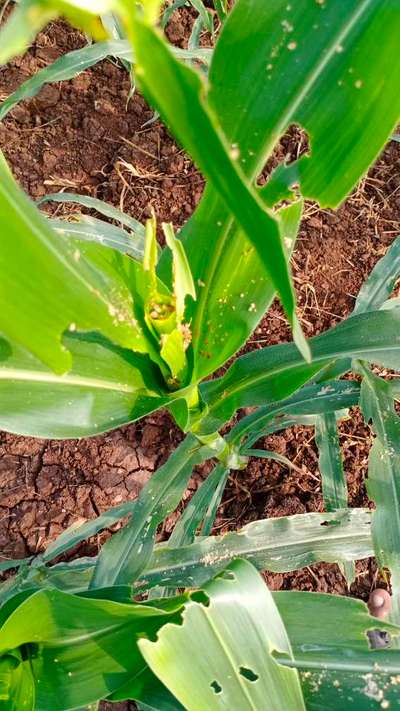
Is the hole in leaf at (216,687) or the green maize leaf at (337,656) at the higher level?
the hole in leaf at (216,687)

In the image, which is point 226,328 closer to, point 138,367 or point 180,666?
point 138,367

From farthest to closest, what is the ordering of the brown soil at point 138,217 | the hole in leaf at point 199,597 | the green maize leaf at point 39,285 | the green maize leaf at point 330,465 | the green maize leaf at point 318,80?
the brown soil at point 138,217 < the green maize leaf at point 330,465 < the hole in leaf at point 199,597 < the green maize leaf at point 318,80 < the green maize leaf at point 39,285

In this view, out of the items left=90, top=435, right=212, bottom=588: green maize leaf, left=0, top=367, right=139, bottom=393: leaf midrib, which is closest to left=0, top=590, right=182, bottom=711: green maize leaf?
left=90, top=435, right=212, bottom=588: green maize leaf

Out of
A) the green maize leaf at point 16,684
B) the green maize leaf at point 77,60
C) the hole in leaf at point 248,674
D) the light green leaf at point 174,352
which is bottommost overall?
the hole in leaf at point 248,674

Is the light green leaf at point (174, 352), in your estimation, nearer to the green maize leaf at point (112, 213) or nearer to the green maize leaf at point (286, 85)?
the green maize leaf at point (286, 85)

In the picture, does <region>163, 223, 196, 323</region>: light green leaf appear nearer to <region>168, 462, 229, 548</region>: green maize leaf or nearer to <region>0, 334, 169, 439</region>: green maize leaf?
<region>0, 334, 169, 439</region>: green maize leaf

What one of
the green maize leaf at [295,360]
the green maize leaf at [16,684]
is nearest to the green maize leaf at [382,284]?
the green maize leaf at [295,360]

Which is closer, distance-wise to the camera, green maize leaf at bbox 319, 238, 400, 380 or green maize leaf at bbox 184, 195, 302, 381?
green maize leaf at bbox 184, 195, 302, 381
